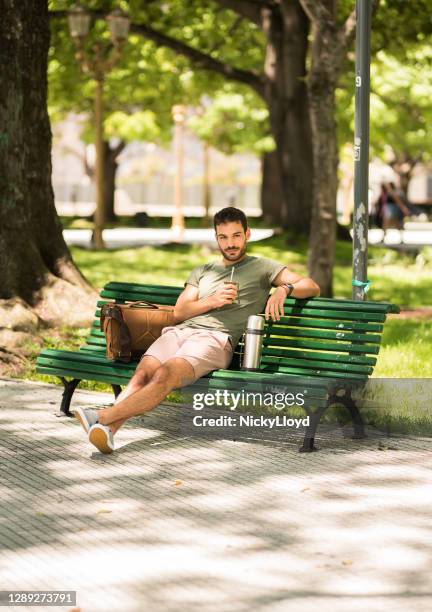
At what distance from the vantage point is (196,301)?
26.2 ft

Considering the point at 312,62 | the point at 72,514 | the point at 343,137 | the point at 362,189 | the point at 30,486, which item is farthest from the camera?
the point at 343,137

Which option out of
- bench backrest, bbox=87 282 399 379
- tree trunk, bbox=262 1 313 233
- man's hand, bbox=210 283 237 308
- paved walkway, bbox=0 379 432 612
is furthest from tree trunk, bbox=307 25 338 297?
tree trunk, bbox=262 1 313 233

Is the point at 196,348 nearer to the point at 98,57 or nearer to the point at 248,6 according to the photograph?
the point at 98,57

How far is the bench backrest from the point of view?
7.73 m

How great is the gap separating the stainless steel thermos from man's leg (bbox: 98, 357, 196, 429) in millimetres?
403

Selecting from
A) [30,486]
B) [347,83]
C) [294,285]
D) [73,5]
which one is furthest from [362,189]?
[347,83]

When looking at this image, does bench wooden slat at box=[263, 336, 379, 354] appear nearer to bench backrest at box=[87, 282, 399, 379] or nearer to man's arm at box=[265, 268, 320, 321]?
bench backrest at box=[87, 282, 399, 379]

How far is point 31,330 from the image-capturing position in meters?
11.3

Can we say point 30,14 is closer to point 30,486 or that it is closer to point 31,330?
point 31,330

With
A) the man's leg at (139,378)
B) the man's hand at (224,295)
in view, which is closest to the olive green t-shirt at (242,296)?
the man's hand at (224,295)

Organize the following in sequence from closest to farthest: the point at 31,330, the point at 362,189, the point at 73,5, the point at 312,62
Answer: the point at 362,189, the point at 31,330, the point at 312,62, the point at 73,5

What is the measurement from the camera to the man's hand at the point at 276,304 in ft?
25.7

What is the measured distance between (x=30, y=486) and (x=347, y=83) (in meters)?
21.8

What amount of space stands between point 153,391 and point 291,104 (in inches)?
724
